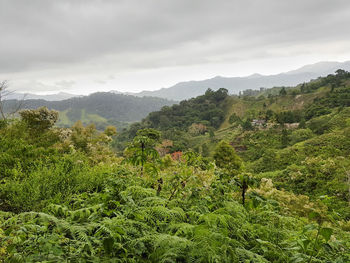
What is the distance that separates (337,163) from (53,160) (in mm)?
15636

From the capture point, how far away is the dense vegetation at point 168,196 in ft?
4.47

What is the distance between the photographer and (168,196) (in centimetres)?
282

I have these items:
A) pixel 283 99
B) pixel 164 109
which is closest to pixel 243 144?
pixel 283 99

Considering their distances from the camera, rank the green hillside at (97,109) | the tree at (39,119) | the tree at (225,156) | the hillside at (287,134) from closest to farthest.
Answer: the tree at (39,119), the hillside at (287,134), the tree at (225,156), the green hillside at (97,109)

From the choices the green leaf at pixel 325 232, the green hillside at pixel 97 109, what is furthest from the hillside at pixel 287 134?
the green hillside at pixel 97 109

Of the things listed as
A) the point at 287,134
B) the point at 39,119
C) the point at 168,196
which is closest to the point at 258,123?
the point at 287,134

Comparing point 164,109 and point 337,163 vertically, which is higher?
point 164,109

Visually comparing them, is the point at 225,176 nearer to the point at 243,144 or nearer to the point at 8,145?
the point at 8,145

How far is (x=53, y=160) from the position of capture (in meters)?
4.75

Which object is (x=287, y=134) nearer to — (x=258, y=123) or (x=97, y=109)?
(x=258, y=123)

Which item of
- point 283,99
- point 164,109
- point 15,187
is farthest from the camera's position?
point 164,109

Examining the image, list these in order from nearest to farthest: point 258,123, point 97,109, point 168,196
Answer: point 168,196 < point 258,123 < point 97,109

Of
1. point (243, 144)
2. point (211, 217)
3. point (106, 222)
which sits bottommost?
point (243, 144)

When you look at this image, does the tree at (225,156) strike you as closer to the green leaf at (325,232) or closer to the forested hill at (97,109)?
the green leaf at (325,232)
